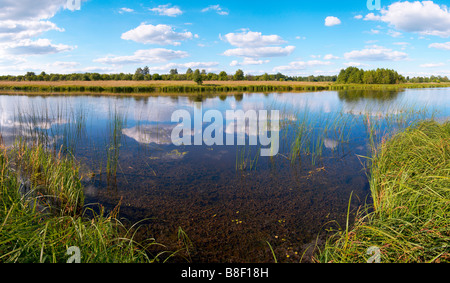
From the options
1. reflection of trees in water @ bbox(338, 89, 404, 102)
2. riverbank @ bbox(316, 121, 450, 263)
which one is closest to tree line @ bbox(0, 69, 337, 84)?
reflection of trees in water @ bbox(338, 89, 404, 102)

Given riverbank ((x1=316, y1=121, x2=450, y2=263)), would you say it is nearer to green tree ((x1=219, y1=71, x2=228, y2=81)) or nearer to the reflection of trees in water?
the reflection of trees in water

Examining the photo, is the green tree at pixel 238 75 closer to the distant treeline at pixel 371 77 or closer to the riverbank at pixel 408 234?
the distant treeline at pixel 371 77

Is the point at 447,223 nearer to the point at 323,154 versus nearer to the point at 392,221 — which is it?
the point at 392,221

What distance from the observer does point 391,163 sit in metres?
5.50

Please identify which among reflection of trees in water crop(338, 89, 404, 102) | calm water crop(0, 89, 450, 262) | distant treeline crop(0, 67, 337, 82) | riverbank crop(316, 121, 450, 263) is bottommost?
calm water crop(0, 89, 450, 262)

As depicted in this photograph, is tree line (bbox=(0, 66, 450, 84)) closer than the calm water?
No

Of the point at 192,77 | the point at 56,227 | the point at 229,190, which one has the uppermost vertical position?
the point at 192,77

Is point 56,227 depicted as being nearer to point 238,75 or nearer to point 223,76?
point 223,76

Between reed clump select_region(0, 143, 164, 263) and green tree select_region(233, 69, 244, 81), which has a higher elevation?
green tree select_region(233, 69, 244, 81)

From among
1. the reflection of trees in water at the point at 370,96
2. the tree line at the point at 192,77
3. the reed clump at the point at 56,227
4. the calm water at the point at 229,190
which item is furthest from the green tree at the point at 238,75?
the reed clump at the point at 56,227

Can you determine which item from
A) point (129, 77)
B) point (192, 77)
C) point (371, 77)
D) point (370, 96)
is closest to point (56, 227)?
point (370, 96)
